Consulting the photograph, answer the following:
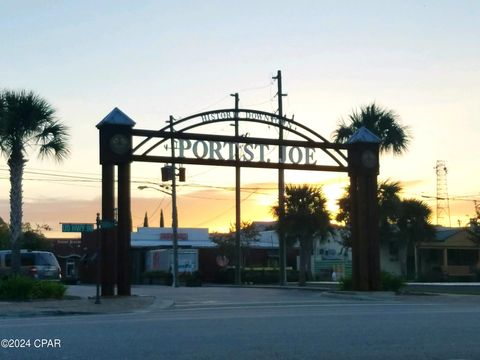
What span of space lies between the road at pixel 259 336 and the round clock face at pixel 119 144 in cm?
872

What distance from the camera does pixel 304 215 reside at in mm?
41438

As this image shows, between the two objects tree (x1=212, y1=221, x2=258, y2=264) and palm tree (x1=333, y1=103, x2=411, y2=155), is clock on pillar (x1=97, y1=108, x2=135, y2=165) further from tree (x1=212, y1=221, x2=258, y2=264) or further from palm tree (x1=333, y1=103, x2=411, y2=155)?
tree (x1=212, y1=221, x2=258, y2=264)

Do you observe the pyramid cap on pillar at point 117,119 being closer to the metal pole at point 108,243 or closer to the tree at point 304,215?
the metal pole at point 108,243

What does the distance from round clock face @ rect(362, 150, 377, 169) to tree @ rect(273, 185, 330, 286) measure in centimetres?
1239

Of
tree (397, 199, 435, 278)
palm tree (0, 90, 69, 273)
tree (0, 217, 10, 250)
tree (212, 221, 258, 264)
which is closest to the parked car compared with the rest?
palm tree (0, 90, 69, 273)

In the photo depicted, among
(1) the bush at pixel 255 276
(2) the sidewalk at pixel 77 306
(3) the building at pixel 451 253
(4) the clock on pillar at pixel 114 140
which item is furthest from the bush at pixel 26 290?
(3) the building at pixel 451 253

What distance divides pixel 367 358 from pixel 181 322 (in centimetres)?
579

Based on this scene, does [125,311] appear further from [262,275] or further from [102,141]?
[262,275]

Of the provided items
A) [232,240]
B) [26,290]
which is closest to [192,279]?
[232,240]

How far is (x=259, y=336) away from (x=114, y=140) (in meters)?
13.8

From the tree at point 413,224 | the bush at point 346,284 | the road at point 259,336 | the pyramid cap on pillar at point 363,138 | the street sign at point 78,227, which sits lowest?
the road at point 259,336

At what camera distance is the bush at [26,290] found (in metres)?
24.3

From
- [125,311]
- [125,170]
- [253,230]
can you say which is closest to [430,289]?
[125,170]

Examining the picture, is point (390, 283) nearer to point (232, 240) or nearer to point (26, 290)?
point (26, 290)
